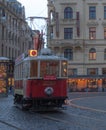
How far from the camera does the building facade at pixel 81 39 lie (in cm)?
7610

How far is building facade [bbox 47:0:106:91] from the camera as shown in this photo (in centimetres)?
7610

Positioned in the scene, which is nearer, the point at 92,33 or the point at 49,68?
the point at 49,68

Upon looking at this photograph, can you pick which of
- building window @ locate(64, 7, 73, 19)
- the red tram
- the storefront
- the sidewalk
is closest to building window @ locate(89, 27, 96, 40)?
building window @ locate(64, 7, 73, 19)

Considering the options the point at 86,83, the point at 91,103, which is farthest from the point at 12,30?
the point at 91,103

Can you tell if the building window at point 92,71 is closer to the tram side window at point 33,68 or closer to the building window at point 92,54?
the building window at point 92,54

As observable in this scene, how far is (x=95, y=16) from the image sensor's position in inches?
3073

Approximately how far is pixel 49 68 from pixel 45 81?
74cm

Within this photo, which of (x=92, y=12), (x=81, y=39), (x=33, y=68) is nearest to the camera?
(x=33, y=68)

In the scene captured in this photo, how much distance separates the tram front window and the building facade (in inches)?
2035

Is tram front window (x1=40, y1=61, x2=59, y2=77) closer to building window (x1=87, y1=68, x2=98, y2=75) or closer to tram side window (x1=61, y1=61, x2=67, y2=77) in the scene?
tram side window (x1=61, y1=61, x2=67, y2=77)

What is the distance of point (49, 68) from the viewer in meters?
23.6

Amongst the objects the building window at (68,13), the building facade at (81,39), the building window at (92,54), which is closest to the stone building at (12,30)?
the building facade at (81,39)

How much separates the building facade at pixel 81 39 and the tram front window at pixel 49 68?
5169 cm

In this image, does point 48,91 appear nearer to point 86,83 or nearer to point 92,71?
point 86,83
